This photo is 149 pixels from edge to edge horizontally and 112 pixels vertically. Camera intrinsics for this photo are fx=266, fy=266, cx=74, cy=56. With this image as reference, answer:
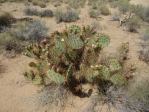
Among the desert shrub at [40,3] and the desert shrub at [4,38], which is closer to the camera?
the desert shrub at [4,38]

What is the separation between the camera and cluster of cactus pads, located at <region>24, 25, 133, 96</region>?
5.75 metres

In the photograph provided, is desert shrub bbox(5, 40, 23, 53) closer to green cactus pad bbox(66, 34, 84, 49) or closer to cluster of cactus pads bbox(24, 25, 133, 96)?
cluster of cactus pads bbox(24, 25, 133, 96)

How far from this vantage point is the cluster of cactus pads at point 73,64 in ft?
18.9

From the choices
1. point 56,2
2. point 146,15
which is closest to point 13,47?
point 146,15

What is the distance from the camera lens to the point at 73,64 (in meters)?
6.35

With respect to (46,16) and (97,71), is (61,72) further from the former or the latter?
(46,16)

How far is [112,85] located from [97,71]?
569 mm

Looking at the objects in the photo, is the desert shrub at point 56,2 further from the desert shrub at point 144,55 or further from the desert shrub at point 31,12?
the desert shrub at point 144,55

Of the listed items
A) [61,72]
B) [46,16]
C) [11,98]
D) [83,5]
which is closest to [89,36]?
[61,72]

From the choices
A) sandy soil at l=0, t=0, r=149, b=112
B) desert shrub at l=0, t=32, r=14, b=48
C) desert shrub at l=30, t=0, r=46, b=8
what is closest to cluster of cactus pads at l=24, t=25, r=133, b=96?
sandy soil at l=0, t=0, r=149, b=112

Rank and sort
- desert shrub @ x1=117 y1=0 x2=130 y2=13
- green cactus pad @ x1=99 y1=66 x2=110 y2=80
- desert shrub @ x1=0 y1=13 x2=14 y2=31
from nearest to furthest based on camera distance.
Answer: green cactus pad @ x1=99 y1=66 x2=110 y2=80 → desert shrub @ x1=0 y1=13 x2=14 y2=31 → desert shrub @ x1=117 y1=0 x2=130 y2=13

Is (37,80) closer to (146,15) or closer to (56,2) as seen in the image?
(146,15)

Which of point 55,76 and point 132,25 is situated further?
point 132,25

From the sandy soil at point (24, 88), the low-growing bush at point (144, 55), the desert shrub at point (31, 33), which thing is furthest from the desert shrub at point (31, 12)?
the low-growing bush at point (144, 55)
